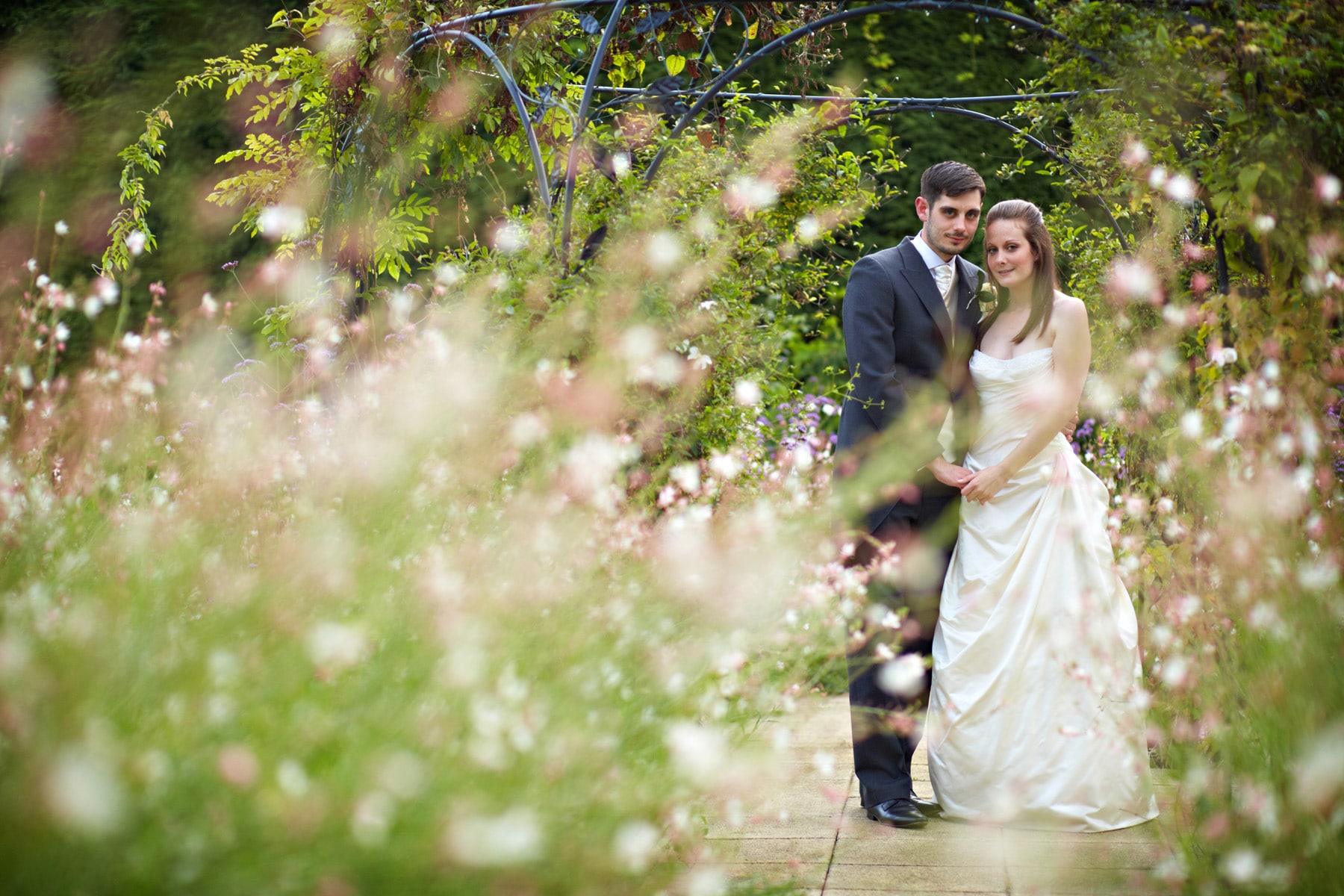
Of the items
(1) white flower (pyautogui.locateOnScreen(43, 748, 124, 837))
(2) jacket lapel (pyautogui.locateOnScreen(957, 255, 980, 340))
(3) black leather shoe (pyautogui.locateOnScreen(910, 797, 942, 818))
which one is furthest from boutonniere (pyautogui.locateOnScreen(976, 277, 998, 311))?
(1) white flower (pyautogui.locateOnScreen(43, 748, 124, 837))

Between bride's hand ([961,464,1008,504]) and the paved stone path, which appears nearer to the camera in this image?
the paved stone path

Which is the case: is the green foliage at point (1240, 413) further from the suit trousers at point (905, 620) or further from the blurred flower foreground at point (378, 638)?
the blurred flower foreground at point (378, 638)

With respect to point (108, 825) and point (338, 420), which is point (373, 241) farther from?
point (108, 825)

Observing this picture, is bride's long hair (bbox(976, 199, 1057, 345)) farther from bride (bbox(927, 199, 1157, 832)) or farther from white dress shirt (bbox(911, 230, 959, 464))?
white dress shirt (bbox(911, 230, 959, 464))

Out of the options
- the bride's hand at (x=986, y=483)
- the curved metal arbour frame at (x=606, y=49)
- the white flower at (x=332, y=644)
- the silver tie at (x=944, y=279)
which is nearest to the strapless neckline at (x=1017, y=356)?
the silver tie at (x=944, y=279)

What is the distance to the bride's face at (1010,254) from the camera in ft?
10.9

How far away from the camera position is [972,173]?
332 centimetres

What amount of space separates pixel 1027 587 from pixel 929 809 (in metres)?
0.73

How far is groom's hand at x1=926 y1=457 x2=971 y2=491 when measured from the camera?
3.29 meters

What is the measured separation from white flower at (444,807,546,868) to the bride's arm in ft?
7.56

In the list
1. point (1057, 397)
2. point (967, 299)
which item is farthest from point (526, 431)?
point (967, 299)

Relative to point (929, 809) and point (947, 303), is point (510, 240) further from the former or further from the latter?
point (929, 809)

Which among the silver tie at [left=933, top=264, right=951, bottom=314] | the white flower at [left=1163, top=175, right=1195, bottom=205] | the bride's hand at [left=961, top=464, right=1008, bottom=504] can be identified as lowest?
the bride's hand at [left=961, top=464, right=1008, bottom=504]

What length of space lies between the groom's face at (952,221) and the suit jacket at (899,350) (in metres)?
0.08
